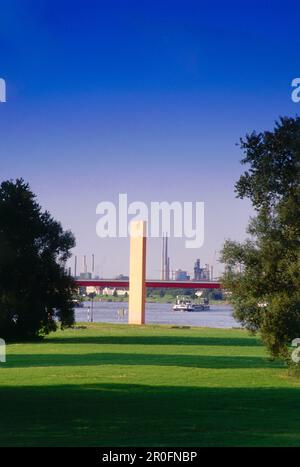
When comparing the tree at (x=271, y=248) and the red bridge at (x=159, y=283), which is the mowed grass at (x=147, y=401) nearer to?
the tree at (x=271, y=248)

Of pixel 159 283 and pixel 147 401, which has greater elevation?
pixel 159 283

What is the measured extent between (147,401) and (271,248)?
10.9 m

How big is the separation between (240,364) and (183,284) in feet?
264

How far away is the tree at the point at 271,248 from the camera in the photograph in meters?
34.3

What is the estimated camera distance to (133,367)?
129 ft

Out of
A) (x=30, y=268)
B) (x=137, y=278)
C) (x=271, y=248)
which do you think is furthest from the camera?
(x=137, y=278)

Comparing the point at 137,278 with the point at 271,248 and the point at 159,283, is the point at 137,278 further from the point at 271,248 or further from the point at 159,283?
the point at 271,248

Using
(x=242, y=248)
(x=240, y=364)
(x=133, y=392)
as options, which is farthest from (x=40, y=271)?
(x=133, y=392)

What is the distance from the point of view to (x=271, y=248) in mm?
35062

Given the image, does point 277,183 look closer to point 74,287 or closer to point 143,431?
point 143,431

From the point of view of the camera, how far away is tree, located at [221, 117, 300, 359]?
1352 inches

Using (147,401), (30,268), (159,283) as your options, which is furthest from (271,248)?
(159,283)

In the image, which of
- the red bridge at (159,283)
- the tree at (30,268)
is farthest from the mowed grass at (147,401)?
the red bridge at (159,283)

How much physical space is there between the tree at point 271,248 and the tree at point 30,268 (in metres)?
35.5
